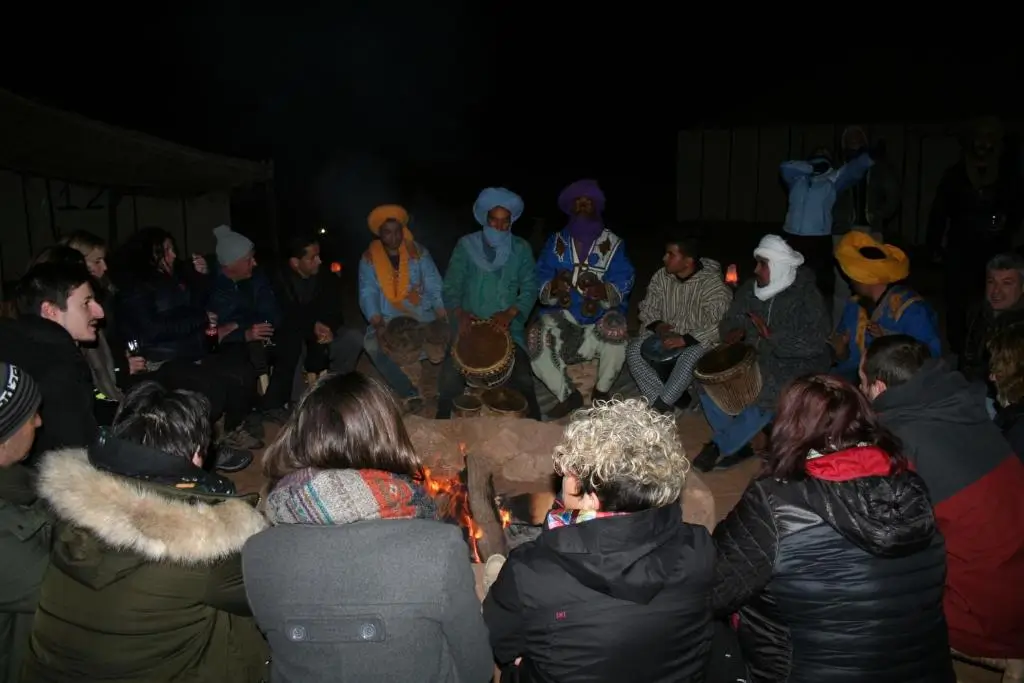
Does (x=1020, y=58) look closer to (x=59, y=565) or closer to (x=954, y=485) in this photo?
(x=954, y=485)

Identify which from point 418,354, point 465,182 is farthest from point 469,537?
point 465,182

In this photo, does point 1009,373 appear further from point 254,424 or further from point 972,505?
point 254,424

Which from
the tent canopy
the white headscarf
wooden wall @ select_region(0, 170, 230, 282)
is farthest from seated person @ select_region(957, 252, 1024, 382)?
wooden wall @ select_region(0, 170, 230, 282)

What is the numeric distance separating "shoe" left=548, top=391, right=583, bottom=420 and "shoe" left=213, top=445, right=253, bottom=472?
244cm

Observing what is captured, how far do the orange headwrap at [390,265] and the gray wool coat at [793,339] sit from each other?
9.90 ft

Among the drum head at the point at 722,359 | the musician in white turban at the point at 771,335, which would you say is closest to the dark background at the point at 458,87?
the drum head at the point at 722,359

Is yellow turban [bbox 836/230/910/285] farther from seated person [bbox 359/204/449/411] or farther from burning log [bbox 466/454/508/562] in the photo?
seated person [bbox 359/204/449/411]

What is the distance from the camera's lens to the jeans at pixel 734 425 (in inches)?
224

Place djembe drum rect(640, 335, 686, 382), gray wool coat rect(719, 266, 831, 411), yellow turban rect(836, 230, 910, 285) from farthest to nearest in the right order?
djembe drum rect(640, 335, 686, 382) < gray wool coat rect(719, 266, 831, 411) < yellow turban rect(836, 230, 910, 285)

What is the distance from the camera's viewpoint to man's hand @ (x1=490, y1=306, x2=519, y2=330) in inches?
260

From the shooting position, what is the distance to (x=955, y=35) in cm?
2342

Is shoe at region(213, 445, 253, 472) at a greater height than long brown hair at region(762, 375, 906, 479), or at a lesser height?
lesser

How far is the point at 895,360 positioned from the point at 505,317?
3573mm

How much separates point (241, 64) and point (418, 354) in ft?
83.8
